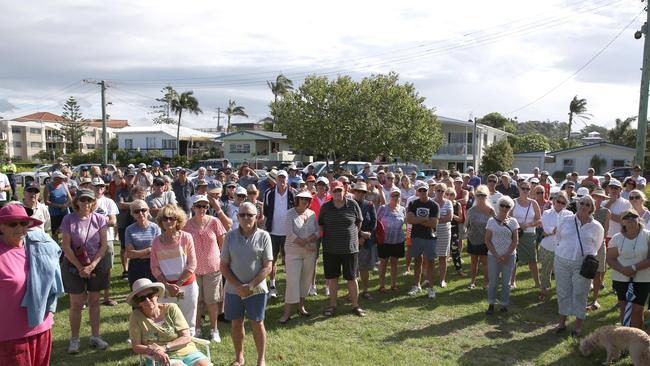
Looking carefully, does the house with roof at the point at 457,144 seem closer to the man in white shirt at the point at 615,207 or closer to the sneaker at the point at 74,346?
the man in white shirt at the point at 615,207

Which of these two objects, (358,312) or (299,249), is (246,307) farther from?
(358,312)

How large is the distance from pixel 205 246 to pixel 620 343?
4.65 meters

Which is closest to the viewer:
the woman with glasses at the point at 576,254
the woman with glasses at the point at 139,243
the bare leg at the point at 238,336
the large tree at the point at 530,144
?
the bare leg at the point at 238,336

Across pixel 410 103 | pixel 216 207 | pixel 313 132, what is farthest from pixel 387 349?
pixel 410 103

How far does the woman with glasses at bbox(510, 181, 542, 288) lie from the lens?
7754 mm

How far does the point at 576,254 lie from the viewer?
575 centimetres

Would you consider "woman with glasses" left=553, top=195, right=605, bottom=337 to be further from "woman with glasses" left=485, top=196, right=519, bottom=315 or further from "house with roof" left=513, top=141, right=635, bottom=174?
"house with roof" left=513, top=141, right=635, bottom=174

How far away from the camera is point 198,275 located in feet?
17.7

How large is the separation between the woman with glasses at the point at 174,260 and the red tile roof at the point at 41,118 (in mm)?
90058

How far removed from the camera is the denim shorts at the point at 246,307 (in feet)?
15.5

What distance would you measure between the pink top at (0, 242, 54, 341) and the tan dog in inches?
218

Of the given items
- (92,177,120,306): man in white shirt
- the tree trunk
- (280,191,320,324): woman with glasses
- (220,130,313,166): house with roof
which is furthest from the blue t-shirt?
the tree trunk

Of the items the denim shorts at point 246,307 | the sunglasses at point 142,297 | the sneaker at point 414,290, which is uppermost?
the sunglasses at point 142,297

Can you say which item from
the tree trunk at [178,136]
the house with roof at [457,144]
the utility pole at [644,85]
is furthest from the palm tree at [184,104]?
the utility pole at [644,85]
